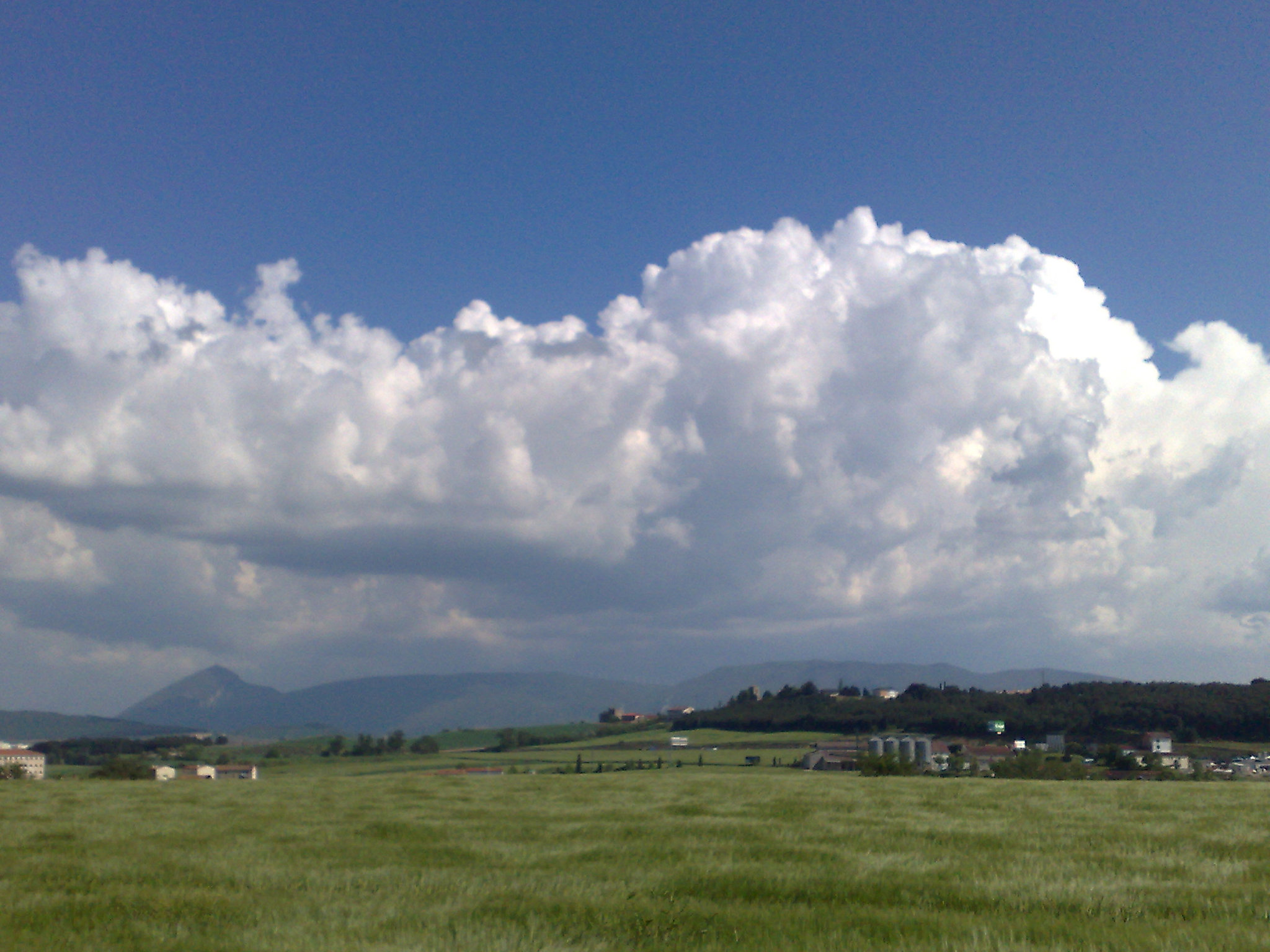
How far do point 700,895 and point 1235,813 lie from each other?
1711cm

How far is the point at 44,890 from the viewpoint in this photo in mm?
12781

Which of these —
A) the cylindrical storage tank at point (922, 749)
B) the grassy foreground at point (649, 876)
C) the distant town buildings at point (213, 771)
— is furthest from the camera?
the cylindrical storage tank at point (922, 749)

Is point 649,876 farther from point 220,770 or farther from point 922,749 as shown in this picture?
point 220,770

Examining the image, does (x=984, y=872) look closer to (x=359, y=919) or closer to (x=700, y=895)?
(x=700, y=895)

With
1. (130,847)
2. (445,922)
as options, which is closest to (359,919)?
(445,922)

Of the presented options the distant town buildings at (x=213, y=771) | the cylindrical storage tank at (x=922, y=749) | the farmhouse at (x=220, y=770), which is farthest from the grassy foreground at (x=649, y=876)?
the farmhouse at (x=220, y=770)

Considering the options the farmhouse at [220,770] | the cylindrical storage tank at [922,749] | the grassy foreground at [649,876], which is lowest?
the farmhouse at [220,770]

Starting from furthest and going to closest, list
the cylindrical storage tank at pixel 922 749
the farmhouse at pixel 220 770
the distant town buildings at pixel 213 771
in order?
1. the cylindrical storage tank at pixel 922 749
2. the farmhouse at pixel 220 770
3. the distant town buildings at pixel 213 771

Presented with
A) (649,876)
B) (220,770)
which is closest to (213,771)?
(220,770)

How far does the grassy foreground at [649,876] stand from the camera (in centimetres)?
952

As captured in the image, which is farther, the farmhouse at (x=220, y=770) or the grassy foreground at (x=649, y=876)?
the farmhouse at (x=220, y=770)

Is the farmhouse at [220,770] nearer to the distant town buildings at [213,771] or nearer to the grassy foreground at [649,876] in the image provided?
the distant town buildings at [213,771]

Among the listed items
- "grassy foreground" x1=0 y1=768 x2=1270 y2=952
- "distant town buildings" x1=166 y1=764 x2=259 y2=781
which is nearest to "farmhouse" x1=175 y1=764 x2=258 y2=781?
"distant town buildings" x1=166 y1=764 x2=259 y2=781

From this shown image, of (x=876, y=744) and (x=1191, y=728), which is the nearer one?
(x=876, y=744)
